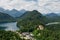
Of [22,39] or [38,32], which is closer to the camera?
[22,39]

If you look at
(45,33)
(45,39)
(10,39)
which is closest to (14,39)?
(10,39)

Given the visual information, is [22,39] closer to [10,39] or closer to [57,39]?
[10,39]

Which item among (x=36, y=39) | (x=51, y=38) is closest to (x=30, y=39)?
(x=36, y=39)

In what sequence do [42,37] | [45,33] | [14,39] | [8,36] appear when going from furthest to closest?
[45,33], [42,37], [8,36], [14,39]

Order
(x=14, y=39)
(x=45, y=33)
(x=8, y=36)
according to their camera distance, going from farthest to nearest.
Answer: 1. (x=45, y=33)
2. (x=8, y=36)
3. (x=14, y=39)

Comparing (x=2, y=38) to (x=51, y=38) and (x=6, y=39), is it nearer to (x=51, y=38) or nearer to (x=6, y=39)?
(x=6, y=39)

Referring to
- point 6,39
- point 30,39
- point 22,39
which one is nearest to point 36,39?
point 30,39

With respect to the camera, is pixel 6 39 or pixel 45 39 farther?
pixel 45 39

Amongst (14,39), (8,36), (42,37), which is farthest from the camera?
(42,37)
